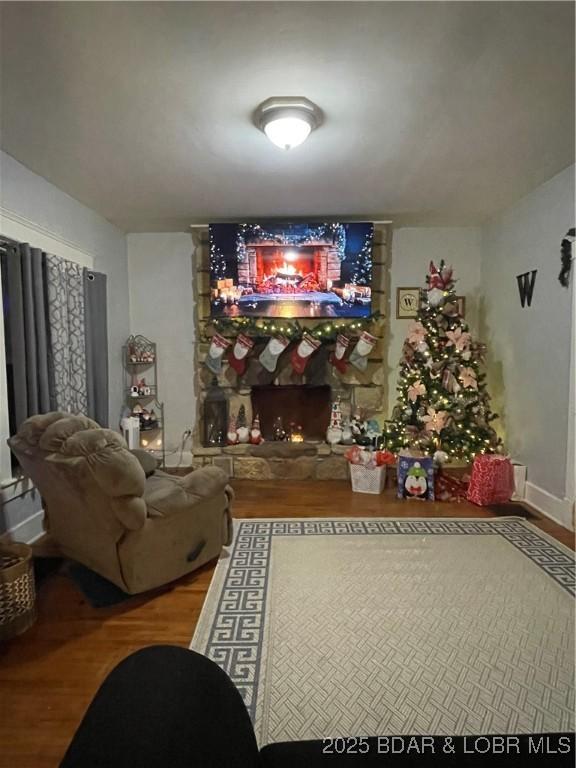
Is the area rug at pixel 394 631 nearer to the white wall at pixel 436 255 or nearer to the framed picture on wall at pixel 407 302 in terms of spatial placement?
the framed picture on wall at pixel 407 302

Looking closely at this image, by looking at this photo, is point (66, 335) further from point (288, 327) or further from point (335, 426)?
point (335, 426)

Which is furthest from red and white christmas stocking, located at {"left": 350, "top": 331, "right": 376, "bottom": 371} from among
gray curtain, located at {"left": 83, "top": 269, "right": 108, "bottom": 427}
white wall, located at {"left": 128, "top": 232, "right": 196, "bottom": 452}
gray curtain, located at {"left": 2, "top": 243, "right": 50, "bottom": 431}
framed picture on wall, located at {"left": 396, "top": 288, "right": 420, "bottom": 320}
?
gray curtain, located at {"left": 2, "top": 243, "right": 50, "bottom": 431}

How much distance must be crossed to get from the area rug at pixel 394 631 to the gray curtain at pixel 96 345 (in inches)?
66.9

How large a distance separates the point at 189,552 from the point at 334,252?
3055 millimetres

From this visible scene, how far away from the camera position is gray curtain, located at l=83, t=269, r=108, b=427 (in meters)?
3.47

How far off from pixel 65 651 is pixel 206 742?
1447 millimetres

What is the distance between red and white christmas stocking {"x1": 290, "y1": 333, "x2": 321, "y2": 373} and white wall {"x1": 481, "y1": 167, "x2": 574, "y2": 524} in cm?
179

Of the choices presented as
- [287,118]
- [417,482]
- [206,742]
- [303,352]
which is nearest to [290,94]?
[287,118]

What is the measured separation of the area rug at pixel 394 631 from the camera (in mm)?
1479

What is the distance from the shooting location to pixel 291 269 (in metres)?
4.17

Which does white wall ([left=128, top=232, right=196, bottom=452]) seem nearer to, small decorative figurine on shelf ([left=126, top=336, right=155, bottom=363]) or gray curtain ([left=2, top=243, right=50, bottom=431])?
small decorative figurine on shelf ([left=126, top=336, right=155, bottom=363])

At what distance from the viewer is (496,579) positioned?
2.29 meters

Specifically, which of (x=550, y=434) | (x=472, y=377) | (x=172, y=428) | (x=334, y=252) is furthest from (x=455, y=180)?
(x=172, y=428)

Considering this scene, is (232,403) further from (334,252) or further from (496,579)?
(496,579)
